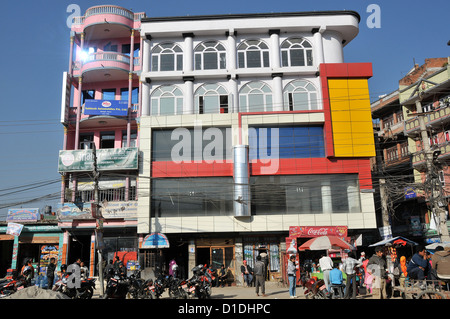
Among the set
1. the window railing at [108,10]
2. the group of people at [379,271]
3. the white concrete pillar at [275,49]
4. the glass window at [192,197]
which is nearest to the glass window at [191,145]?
the glass window at [192,197]

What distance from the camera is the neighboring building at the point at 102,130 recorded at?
26984 mm

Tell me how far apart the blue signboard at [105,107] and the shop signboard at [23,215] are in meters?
8.49

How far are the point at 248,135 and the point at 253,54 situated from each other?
644 centimetres

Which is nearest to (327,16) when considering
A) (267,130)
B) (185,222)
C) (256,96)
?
(256,96)

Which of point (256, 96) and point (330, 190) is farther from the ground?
point (256, 96)

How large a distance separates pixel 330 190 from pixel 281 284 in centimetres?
728

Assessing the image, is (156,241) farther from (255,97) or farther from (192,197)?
(255,97)

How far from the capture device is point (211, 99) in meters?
28.7

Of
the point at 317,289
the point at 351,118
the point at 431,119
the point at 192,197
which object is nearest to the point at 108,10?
the point at 192,197
